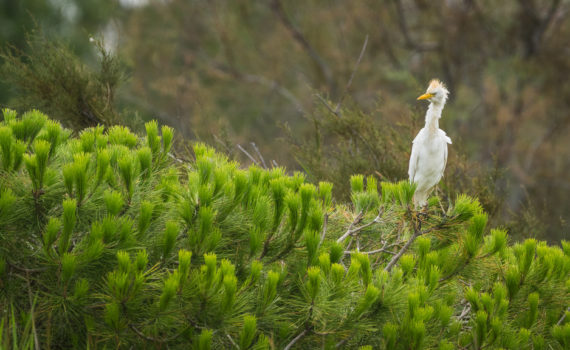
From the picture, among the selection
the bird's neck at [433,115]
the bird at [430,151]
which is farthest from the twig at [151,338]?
the bird's neck at [433,115]

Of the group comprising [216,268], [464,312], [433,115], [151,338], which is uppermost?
[433,115]

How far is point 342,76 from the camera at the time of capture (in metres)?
12.8

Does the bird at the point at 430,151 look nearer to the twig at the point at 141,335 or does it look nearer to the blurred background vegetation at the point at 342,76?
the blurred background vegetation at the point at 342,76

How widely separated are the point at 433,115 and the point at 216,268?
2.59 m

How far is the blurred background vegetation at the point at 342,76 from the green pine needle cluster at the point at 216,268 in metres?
2.32

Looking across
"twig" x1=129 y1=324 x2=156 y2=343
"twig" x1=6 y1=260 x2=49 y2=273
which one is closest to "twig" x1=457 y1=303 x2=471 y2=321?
"twig" x1=129 y1=324 x2=156 y2=343

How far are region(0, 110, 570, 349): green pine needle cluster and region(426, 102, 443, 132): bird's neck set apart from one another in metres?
1.45

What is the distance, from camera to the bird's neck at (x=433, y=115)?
13.9 ft

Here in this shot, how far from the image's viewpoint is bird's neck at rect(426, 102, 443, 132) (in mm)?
4223

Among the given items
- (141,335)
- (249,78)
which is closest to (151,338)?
(141,335)

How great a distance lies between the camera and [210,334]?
232 cm

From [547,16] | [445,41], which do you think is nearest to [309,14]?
[445,41]

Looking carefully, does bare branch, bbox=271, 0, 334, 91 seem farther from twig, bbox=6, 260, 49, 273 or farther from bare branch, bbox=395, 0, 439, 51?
twig, bbox=6, 260, 49, 273

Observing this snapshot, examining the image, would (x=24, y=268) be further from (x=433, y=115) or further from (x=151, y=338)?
(x=433, y=115)
